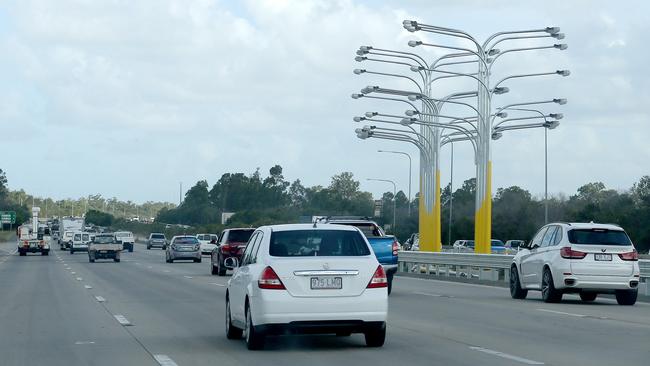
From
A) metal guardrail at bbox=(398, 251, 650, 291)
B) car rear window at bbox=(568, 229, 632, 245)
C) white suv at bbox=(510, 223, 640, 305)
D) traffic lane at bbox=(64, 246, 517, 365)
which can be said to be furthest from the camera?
metal guardrail at bbox=(398, 251, 650, 291)

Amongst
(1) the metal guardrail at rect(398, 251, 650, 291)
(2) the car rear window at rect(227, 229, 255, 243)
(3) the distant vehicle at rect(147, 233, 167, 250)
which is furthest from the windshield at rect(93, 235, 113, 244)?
(3) the distant vehicle at rect(147, 233, 167, 250)

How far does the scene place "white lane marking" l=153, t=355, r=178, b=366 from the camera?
1324cm

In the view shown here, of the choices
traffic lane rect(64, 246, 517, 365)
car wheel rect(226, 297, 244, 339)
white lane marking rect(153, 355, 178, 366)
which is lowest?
white lane marking rect(153, 355, 178, 366)

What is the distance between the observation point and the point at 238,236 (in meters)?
43.0

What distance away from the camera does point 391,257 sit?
28.0m

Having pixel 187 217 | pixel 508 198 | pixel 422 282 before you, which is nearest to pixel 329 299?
pixel 422 282

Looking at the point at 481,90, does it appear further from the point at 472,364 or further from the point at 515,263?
the point at 472,364

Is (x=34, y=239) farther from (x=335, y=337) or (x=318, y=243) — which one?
(x=318, y=243)

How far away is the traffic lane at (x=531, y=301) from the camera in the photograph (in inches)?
832

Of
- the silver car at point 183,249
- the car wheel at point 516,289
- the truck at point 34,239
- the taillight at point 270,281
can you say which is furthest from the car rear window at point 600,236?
the truck at point 34,239

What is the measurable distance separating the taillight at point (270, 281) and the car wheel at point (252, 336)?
0.56 m

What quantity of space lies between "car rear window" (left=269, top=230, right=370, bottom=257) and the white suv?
34.0 feet

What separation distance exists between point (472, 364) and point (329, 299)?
196 cm

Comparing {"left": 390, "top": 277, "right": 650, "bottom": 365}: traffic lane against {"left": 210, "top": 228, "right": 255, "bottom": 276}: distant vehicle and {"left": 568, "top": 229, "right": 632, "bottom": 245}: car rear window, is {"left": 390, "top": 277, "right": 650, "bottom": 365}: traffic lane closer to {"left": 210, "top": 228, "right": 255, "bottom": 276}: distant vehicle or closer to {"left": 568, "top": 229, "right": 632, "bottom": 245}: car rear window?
{"left": 568, "top": 229, "right": 632, "bottom": 245}: car rear window
